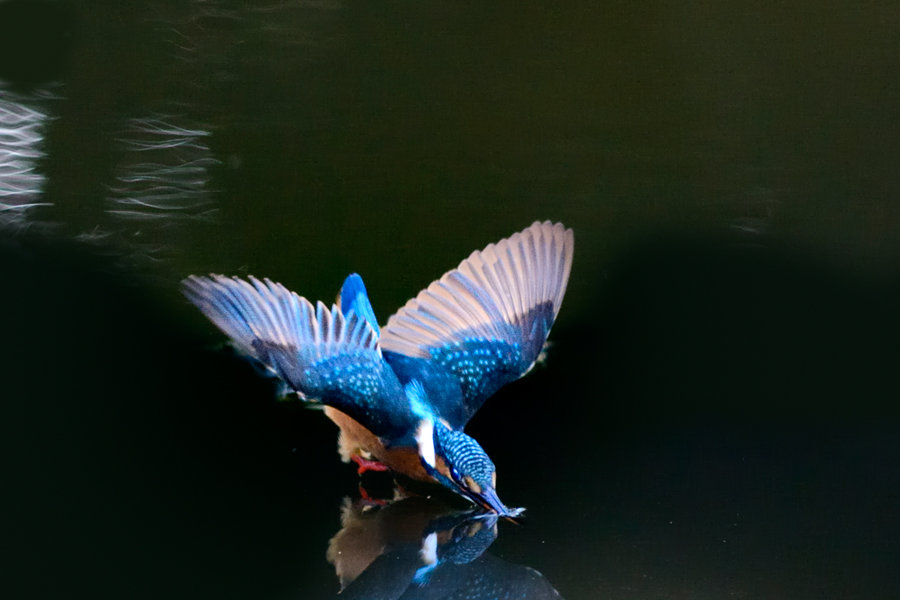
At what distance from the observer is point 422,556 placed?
1.16 meters

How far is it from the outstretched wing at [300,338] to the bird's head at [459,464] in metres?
0.08

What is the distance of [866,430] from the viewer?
5.11 feet

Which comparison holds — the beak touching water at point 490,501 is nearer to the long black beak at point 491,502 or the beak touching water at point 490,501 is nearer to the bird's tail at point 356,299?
the long black beak at point 491,502

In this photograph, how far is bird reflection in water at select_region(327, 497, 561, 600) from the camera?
1074 mm

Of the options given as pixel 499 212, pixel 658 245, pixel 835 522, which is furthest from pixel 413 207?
pixel 835 522

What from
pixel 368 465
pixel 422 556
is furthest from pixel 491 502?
pixel 368 465

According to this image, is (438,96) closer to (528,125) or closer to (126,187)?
(528,125)

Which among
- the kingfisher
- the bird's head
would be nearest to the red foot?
the kingfisher

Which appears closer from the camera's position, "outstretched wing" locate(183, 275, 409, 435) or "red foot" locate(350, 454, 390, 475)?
"outstretched wing" locate(183, 275, 409, 435)

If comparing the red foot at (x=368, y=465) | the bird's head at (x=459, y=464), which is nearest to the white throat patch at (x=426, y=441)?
the bird's head at (x=459, y=464)

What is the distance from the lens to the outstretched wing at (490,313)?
1400 mm

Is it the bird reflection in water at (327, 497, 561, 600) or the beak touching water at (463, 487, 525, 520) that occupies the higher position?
the beak touching water at (463, 487, 525, 520)

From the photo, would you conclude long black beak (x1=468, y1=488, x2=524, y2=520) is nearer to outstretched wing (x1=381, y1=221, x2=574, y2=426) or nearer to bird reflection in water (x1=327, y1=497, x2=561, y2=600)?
bird reflection in water (x1=327, y1=497, x2=561, y2=600)

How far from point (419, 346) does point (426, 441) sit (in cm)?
16
